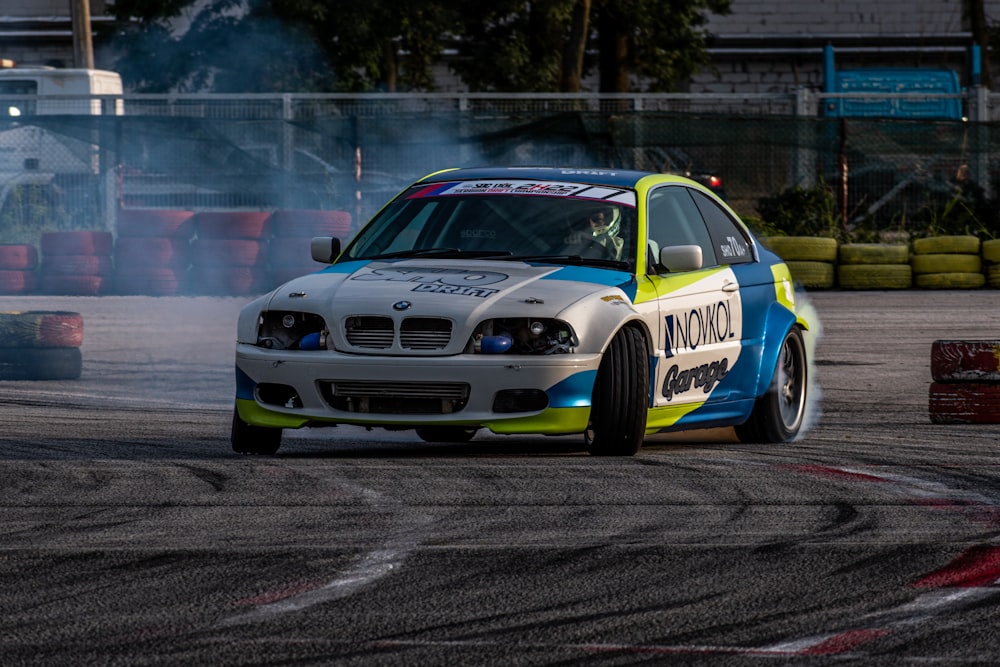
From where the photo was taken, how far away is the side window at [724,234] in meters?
9.62

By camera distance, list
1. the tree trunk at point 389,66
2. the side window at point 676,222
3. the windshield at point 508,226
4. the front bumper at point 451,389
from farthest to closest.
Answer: the tree trunk at point 389,66
the side window at point 676,222
the windshield at point 508,226
the front bumper at point 451,389

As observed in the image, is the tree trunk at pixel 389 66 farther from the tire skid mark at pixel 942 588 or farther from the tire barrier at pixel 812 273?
the tire skid mark at pixel 942 588

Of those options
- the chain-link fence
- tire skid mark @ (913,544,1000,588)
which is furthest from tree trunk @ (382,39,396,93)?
tire skid mark @ (913,544,1000,588)

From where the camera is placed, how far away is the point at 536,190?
9148mm

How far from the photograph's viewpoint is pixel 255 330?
8.34 m

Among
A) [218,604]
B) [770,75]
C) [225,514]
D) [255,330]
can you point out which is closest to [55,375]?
[255,330]

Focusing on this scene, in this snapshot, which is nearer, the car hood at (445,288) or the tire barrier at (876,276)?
the car hood at (445,288)

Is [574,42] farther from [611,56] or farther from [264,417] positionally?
[264,417]

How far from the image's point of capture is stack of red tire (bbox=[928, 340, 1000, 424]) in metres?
10.5

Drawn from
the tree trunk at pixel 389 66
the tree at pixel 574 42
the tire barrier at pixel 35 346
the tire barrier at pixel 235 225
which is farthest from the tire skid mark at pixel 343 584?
the tree at pixel 574 42

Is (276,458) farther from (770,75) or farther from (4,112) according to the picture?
(770,75)

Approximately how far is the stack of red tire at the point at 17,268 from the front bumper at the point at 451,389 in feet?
38.2

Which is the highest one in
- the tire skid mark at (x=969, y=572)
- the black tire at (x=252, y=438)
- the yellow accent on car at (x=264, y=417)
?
the tire skid mark at (x=969, y=572)

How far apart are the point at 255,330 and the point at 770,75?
120ft
